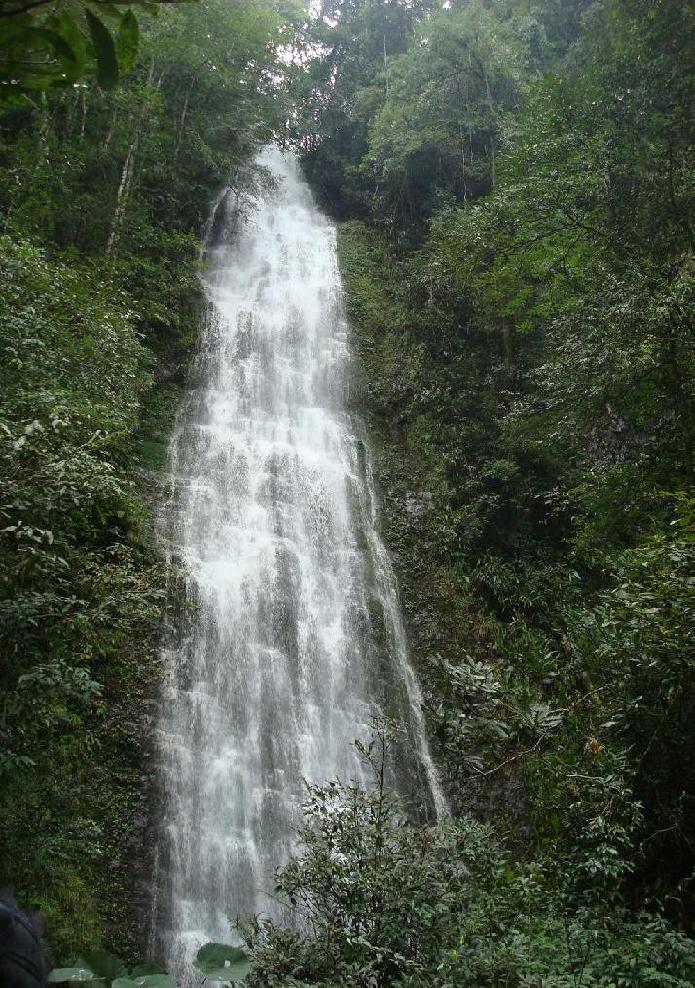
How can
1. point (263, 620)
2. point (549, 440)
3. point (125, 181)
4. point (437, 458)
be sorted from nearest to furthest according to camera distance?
point (263, 620) → point (549, 440) → point (125, 181) → point (437, 458)

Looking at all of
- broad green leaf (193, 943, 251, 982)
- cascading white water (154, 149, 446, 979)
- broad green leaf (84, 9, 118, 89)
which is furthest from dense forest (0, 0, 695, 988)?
broad green leaf (193, 943, 251, 982)

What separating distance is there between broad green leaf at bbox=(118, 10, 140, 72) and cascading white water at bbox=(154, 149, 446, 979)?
712 cm

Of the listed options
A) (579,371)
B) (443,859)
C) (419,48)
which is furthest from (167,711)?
(419,48)

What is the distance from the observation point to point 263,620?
9414 millimetres

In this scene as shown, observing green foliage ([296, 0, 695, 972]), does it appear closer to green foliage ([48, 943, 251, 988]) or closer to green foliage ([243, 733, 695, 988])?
green foliage ([243, 733, 695, 988])

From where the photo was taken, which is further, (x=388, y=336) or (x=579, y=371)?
(x=388, y=336)

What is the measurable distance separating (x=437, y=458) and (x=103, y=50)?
39.2 feet

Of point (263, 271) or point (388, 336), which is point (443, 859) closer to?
point (388, 336)

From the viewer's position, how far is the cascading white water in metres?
7.15

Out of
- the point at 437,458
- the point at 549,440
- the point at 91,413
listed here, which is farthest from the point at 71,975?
the point at 437,458

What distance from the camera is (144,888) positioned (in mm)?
6652

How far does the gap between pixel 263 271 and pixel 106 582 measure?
38.3 feet

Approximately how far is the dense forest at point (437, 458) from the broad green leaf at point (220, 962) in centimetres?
180

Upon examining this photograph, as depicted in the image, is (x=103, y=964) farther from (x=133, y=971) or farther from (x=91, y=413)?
(x=91, y=413)
